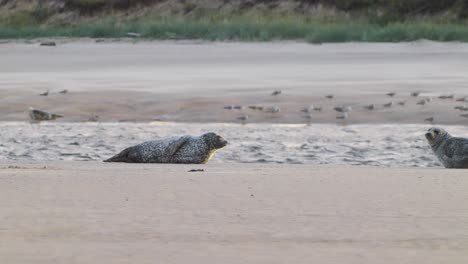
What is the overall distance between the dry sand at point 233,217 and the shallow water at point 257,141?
209 centimetres

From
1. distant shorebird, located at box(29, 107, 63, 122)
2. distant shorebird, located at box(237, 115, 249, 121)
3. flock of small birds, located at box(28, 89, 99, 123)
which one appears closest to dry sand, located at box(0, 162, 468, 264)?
distant shorebird, located at box(237, 115, 249, 121)

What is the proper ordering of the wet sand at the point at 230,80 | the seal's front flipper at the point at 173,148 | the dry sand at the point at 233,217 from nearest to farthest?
the dry sand at the point at 233,217 → the seal's front flipper at the point at 173,148 → the wet sand at the point at 230,80

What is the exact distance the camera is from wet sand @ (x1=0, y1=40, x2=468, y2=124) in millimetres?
14875

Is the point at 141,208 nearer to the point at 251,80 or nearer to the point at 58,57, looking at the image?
the point at 251,80

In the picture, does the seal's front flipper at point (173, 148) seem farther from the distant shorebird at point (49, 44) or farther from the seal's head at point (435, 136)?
the distant shorebird at point (49, 44)

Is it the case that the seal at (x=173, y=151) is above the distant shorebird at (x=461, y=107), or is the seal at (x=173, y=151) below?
above

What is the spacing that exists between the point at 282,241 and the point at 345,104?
395 inches

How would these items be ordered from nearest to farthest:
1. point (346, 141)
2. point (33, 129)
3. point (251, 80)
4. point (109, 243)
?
point (109, 243) < point (346, 141) < point (33, 129) < point (251, 80)

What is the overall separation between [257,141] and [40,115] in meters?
3.84

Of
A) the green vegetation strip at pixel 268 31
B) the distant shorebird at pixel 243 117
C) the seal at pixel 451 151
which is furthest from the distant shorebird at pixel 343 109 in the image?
the green vegetation strip at pixel 268 31

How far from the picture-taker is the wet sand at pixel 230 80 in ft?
48.8

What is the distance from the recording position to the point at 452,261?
4.88 meters

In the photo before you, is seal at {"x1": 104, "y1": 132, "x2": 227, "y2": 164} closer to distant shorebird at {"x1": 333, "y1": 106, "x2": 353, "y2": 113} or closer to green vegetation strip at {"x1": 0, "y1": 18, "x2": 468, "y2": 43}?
distant shorebird at {"x1": 333, "y1": 106, "x2": 353, "y2": 113}

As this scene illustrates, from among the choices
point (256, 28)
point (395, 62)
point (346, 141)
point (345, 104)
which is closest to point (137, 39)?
point (256, 28)
